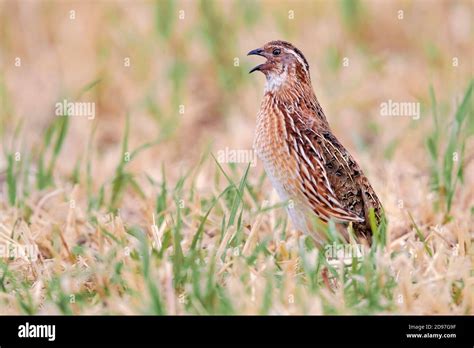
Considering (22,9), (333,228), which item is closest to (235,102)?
(22,9)

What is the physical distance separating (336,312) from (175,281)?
34.3 inches

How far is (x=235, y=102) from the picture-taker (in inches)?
376

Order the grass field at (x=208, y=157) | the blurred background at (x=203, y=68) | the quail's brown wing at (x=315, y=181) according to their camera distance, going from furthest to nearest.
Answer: the blurred background at (x=203, y=68), the quail's brown wing at (x=315, y=181), the grass field at (x=208, y=157)

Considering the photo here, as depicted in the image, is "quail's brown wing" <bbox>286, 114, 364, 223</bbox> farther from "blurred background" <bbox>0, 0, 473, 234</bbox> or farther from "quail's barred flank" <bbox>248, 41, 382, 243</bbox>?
"blurred background" <bbox>0, 0, 473, 234</bbox>

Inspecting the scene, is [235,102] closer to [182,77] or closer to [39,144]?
[182,77]

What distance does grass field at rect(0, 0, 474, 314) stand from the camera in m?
5.39

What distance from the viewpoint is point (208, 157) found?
27.5 feet

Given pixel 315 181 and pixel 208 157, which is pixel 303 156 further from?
pixel 208 157

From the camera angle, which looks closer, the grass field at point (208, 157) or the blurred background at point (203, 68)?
the grass field at point (208, 157)

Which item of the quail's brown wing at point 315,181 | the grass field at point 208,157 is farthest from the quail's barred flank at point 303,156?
the grass field at point 208,157

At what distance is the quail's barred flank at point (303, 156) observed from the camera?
591 cm

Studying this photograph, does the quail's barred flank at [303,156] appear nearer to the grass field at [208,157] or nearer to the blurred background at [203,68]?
the grass field at [208,157]

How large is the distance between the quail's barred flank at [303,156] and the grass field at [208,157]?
169 mm
